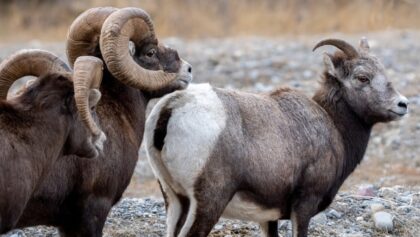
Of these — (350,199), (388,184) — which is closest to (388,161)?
(388,184)

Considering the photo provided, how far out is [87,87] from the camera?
26.2 feet

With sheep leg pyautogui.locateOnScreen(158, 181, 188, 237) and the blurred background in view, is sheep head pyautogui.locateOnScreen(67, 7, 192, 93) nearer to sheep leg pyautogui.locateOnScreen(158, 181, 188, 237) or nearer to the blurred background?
sheep leg pyautogui.locateOnScreen(158, 181, 188, 237)

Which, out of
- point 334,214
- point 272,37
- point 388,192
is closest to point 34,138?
point 334,214

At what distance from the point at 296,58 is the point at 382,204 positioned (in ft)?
37.5

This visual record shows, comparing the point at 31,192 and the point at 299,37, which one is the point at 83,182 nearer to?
the point at 31,192

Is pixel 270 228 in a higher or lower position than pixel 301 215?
lower

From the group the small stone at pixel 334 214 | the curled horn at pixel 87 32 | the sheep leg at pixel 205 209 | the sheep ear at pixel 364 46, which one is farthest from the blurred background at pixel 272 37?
the sheep leg at pixel 205 209

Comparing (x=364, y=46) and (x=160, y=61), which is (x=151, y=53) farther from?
(x=364, y=46)

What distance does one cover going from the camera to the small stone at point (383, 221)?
10.6m

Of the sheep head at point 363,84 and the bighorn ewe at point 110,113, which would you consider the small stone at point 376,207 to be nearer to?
the sheep head at point 363,84

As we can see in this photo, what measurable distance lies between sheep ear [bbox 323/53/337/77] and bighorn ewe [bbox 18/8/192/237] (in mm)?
1517

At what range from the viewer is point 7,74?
337 inches

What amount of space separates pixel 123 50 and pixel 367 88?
2.72 meters

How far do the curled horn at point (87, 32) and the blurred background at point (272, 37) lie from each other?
572 centimetres
